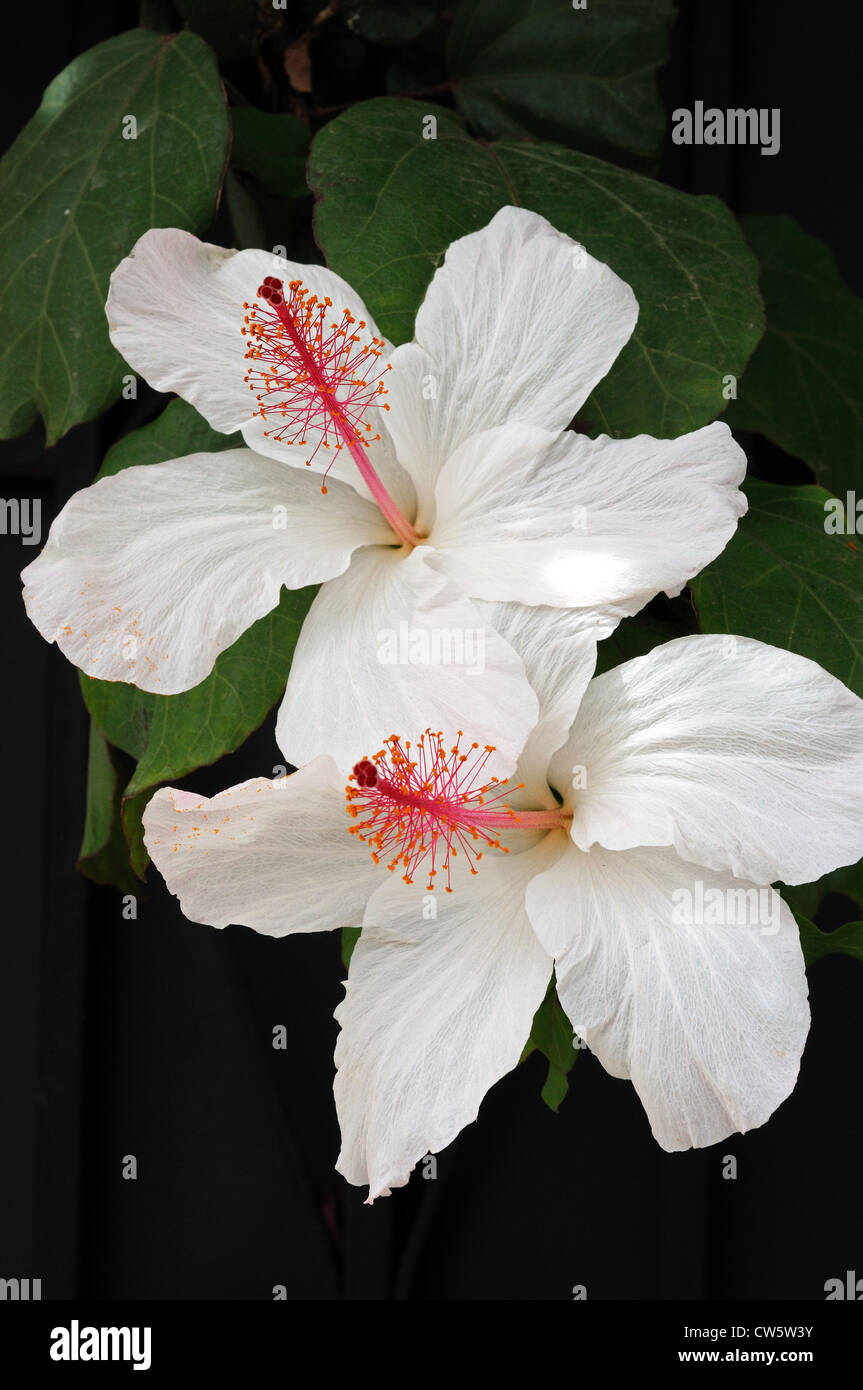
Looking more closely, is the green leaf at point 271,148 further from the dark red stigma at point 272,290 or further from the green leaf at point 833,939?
the green leaf at point 833,939

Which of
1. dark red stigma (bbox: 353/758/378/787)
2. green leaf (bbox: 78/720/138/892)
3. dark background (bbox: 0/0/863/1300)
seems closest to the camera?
dark red stigma (bbox: 353/758/378/787)

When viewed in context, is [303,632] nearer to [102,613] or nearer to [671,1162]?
[102,613]

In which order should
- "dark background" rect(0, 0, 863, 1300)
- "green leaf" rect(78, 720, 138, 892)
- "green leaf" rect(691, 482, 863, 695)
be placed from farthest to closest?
1. "dark background" rect(0, 0, 863, 1300)
2. "green leaf" rect(78, 720, 138, 892)
3. "green leaf" rect(691, 482, 863, 695)

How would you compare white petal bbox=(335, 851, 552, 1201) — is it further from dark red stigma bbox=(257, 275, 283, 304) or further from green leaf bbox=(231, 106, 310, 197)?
green leaf bbox=(231, 106, 310, 197)

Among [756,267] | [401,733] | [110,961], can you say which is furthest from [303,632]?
[110,961]

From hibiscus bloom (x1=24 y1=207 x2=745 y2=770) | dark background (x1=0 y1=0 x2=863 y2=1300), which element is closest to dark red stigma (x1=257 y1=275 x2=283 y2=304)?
hibiscus bloom (x1=24 y1=207 x2=745 y2=770)

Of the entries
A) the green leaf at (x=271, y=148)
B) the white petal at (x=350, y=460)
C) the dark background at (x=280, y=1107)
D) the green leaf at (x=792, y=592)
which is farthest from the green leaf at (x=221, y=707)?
the dark background at (x=280, y=1107)
